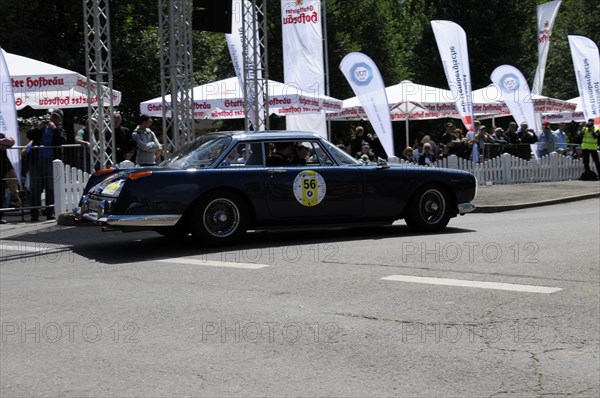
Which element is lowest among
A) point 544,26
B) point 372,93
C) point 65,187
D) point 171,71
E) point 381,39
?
point 65,187

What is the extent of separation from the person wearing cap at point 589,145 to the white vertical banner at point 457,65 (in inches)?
127

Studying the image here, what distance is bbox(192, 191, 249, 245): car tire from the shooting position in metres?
11.1

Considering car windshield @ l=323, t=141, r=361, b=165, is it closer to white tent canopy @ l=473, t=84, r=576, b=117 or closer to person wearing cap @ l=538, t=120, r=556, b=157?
person wearing cap @ l=538, t=120, r=556, b=157

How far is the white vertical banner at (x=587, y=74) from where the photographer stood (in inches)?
1071

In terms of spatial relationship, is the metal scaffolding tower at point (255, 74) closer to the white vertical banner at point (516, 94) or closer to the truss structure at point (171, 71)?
the truss structure at point (171, 71)

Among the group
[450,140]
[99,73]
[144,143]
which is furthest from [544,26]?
[99,73]

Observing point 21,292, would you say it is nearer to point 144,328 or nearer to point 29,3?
point 144,328

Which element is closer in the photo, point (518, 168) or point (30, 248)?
point (30, 248)

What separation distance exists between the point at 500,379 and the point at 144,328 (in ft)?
9.11

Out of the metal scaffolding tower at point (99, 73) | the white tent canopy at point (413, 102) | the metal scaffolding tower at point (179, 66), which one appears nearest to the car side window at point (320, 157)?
the metal scaffolding tower at point (179, 66)

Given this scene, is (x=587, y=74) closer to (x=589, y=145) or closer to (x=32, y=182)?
(x=589, y=145)

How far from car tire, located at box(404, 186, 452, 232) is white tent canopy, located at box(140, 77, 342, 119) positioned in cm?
938

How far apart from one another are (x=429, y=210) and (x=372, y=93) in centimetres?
1169

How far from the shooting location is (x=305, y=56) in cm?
2470
